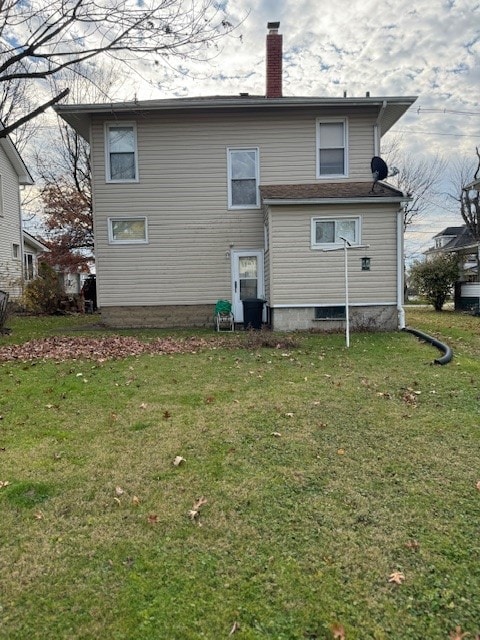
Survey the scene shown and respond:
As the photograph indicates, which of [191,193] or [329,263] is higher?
[191,193]

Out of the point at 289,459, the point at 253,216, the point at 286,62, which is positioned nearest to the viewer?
the point at 289,459

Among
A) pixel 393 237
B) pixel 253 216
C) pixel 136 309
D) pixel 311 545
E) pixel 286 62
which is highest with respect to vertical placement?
pixel 286 62

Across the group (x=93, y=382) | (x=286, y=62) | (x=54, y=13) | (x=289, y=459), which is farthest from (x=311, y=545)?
(x=286, y=62)

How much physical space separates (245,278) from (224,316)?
5.20 feet

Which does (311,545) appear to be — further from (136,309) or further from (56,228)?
(56,228)

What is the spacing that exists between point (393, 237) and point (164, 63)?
22.5ft

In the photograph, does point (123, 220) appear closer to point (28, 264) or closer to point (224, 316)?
point (224, 316)

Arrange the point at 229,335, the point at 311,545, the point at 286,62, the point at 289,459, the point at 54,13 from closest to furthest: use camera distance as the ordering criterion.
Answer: the point at 311,545 < the point at 289,459 < the point at 54,13 < the point at 229,335 < the point at 286,62

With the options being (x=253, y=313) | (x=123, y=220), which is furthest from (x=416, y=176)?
(x=123, y=220)

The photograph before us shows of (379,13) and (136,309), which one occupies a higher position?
(379,13)

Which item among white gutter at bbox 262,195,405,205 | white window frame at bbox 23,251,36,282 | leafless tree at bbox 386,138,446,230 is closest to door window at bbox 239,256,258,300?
white gutter at bbox 262,195,405,205

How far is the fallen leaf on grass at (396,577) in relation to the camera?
2246 millimetres

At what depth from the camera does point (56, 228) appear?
2436 cm

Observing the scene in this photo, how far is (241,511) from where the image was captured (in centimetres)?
290
